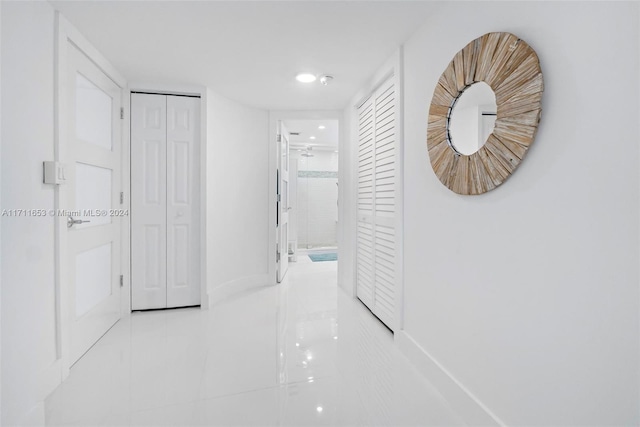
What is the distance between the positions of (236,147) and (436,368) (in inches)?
113

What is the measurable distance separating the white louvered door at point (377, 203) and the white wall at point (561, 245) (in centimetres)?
86

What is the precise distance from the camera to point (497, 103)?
4.07 feet

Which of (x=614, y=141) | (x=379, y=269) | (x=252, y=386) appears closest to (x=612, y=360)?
(x=614, y=141)

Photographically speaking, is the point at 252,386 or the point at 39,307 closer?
the point at 39,307

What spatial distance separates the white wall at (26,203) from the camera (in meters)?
1.36

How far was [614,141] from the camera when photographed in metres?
0.86

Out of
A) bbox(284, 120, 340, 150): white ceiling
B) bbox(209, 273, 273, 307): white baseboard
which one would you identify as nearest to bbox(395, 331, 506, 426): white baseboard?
bbox(209, 273, 273, 307): white baseboard

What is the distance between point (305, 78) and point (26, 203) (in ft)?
6.79

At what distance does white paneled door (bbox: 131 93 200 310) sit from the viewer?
2863 millimetres

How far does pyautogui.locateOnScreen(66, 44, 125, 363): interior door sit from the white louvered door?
212 cm

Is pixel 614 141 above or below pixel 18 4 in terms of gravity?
below

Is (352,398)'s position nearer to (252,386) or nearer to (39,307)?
(252,386)
